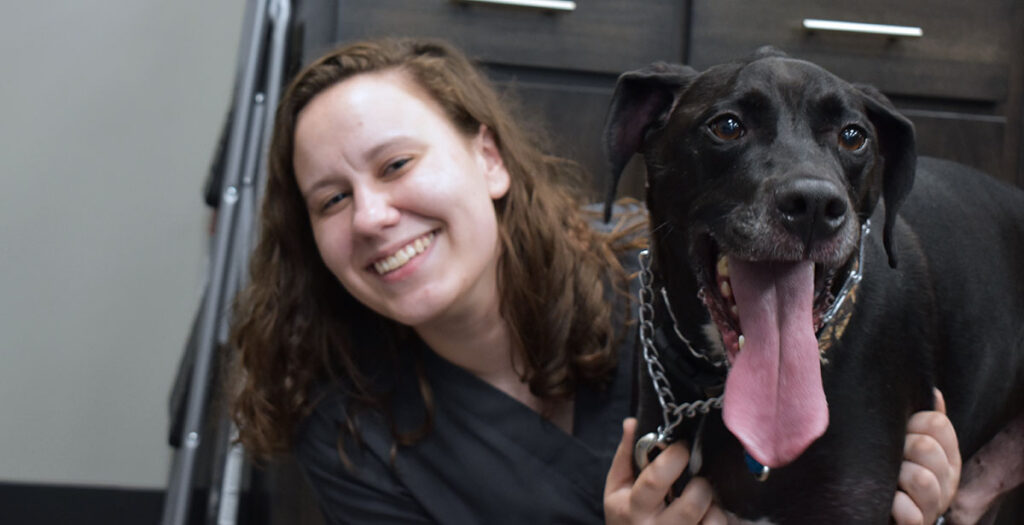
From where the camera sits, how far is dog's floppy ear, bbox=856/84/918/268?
A: 3.98ft

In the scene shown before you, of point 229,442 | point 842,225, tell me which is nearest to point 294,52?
point 229,442

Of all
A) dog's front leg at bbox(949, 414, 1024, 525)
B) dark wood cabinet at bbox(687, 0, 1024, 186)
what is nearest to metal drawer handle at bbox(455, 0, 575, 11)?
dark wood cabinet at bbox(687, 0, 1024, 186)

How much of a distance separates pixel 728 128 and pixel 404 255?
21.6 inches

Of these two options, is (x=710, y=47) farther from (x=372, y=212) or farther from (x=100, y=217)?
(x=100, y=217)

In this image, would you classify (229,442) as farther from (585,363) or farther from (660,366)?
(660,366)

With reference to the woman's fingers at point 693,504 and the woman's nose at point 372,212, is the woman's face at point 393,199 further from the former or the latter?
the woman's fingers at point 693,504

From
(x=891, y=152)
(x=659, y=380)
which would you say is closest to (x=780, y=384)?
(x=659, y=380)

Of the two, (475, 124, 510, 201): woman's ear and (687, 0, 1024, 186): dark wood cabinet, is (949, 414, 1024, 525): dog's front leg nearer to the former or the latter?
(687, 0, 1024, 186): dark wood cabinet

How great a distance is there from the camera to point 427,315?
1519mm

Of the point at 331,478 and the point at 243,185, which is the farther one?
the point at 243,185

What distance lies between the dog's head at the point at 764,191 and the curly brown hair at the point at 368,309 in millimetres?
415

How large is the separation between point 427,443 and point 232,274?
505 mm

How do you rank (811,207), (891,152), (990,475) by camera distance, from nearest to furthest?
(811,207)
(891,152)
(990,475)

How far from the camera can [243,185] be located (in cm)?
195
